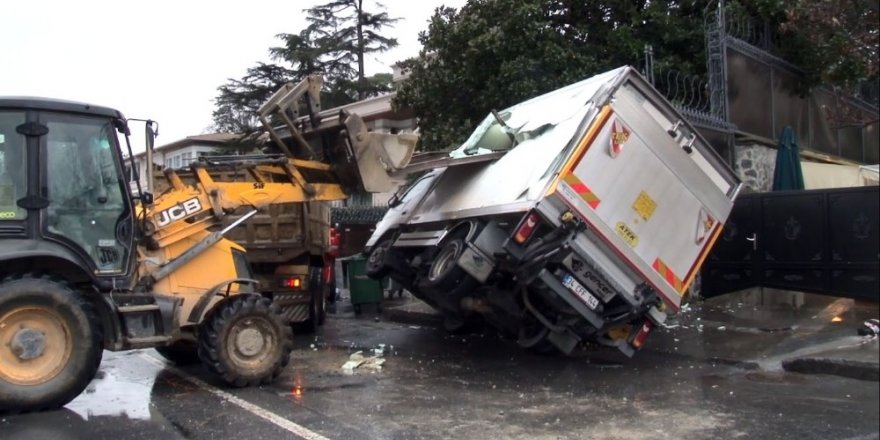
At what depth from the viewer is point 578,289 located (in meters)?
8.09

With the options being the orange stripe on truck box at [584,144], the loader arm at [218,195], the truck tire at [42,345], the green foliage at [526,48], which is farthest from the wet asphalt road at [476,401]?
the green foliage at [526,48]

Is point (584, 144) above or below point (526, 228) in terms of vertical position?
above

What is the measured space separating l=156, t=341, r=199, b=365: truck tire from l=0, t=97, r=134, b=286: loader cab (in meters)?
1.91

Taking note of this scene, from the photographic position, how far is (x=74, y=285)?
731 centimetres

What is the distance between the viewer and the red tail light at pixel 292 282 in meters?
11.5

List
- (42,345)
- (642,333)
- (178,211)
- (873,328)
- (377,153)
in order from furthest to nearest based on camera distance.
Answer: (377,153) → (642,333) → (178,211) → (42,345) → (873,328)

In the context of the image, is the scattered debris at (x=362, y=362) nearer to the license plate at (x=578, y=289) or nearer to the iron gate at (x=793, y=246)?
the license plate at (x=578, y=289)

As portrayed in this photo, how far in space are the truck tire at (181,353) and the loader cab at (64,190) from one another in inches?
75.2

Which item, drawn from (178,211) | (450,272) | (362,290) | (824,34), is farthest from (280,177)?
(824,34)

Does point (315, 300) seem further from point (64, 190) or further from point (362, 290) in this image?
point (64, 190)

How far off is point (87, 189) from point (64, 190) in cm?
21

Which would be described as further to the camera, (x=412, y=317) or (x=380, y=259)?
(x=412, y=317)

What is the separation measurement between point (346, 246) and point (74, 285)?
12.7 meters

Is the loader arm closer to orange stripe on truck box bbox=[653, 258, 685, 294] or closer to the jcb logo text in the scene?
the jcb logo text
